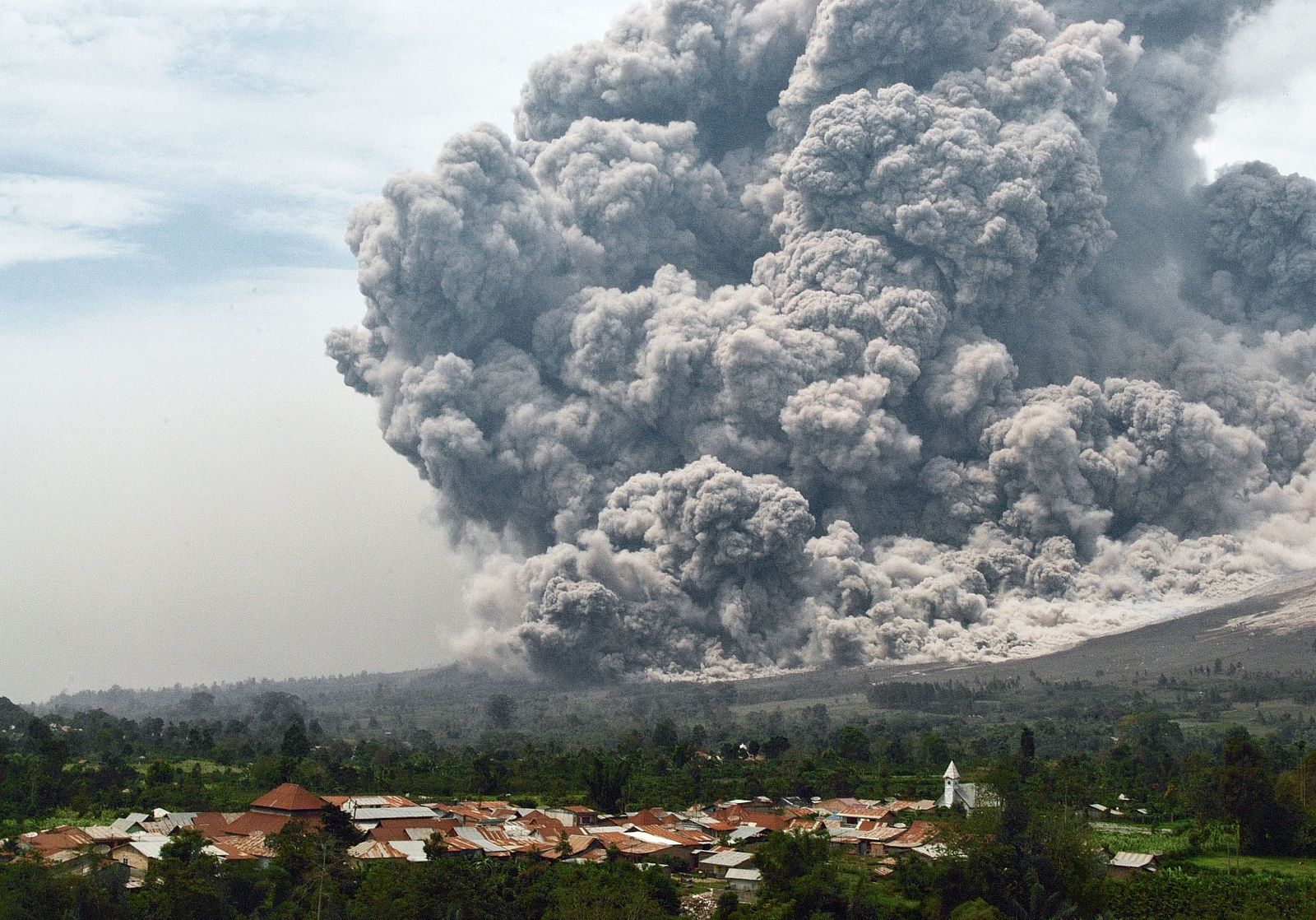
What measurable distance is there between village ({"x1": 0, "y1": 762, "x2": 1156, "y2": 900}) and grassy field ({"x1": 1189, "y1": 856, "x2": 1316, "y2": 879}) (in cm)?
185

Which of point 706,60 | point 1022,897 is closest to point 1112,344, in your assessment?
point 706,60

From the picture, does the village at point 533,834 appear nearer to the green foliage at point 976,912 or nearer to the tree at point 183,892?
the tree at point 183,892

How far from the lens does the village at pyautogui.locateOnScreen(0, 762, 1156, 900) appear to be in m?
41.0

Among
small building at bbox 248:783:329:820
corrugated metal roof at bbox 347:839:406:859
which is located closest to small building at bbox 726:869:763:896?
corrugated metal roof at bbox 347:839:406:859

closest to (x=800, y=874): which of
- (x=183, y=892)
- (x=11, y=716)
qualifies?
(x=183, y=892)

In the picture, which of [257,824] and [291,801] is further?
[291,801]

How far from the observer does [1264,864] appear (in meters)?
44.3

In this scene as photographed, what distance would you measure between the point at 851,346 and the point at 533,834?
41552mm

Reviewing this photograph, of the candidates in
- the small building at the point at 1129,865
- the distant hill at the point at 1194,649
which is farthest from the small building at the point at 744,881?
the distant hill at the point at 1194,649

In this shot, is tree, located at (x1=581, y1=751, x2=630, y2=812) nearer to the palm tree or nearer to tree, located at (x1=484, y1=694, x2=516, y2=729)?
the palm tree

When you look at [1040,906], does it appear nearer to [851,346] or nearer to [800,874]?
[800,874]

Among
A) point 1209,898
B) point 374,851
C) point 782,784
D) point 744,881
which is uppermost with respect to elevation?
point 782,784

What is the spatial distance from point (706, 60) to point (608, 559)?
26.9 meters

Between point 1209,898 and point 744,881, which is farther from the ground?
point 744,881
